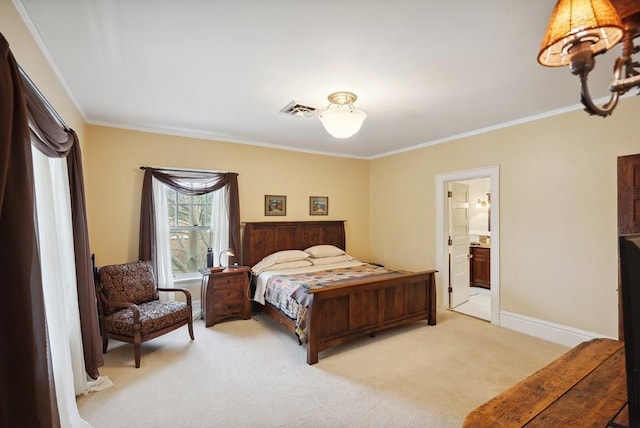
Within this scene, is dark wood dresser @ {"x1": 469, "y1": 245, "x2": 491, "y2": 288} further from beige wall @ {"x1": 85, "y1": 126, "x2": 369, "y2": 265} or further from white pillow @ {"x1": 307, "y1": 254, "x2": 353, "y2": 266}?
white pillow @ {"x1": 307, "y1": 254, "x2": 353, "y2": 266}

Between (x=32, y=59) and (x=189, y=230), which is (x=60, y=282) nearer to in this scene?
(x=32, y=59)

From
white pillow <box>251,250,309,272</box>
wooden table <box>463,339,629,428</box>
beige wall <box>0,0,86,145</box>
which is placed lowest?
white pillow <box>251,250,309,272</box>

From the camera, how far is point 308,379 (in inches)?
104

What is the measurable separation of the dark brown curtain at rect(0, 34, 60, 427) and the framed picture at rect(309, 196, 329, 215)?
4.20 metres

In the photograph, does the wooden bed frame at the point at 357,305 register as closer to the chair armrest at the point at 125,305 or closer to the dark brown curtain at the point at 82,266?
the chair armrest at the point at 125,305

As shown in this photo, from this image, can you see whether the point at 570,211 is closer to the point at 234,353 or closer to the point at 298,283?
the point at 298,283

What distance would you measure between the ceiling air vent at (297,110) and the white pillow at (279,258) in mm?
2176

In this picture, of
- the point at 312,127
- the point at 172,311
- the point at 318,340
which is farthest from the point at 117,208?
the point at 318,340

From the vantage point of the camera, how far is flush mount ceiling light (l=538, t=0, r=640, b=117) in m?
0.96

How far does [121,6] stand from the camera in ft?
5.39

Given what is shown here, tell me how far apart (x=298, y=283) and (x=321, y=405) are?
1.53m

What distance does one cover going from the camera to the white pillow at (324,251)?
4.99 m

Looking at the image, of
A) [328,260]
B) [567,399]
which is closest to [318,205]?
[328,260]

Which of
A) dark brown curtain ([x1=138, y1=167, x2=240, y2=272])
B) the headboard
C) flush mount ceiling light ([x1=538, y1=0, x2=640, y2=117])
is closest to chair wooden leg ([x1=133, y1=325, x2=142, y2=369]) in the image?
dark brown curtain ([x1=138, y1=167, x2=240, y2=272])
